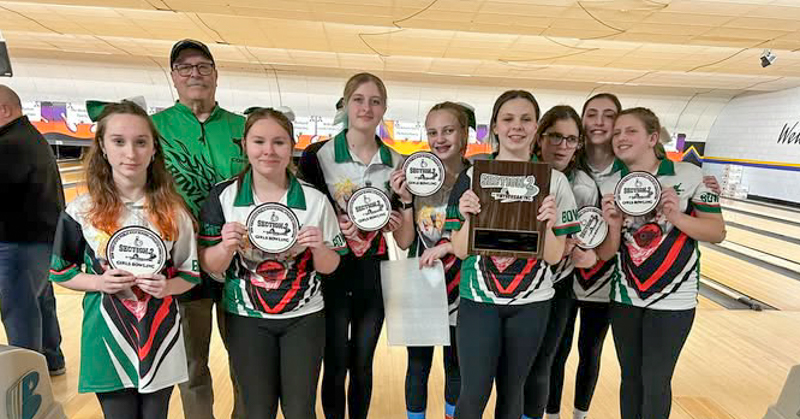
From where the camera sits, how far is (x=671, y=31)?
430 centimetres

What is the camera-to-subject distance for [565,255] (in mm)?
1481

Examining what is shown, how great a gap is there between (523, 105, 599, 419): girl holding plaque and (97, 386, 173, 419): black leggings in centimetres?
108

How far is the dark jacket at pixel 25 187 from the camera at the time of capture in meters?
1.94

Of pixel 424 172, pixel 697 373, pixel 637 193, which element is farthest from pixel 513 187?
pixel 697 373

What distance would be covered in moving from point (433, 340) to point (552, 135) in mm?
748

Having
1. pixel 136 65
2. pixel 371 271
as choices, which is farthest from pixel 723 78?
pixel 136 65

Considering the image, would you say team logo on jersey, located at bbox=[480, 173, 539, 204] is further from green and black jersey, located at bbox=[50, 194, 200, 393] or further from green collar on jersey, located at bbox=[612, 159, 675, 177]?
green and black jersey, located at bbox=[50, 194, 200, 393]

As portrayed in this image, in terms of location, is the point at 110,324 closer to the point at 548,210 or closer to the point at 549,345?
the point at 548,210

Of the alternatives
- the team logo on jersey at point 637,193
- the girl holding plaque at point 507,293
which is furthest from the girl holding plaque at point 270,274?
the team logo on jersey at point 637,193

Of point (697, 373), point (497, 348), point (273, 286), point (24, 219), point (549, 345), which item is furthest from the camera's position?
point (697, 373)

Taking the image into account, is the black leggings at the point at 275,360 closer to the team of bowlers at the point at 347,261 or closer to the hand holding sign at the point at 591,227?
the team of bowlers at the point at 347,261

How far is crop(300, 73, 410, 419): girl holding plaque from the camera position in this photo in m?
1.45

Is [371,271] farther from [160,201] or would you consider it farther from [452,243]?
[160,201]

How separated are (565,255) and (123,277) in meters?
1.20
